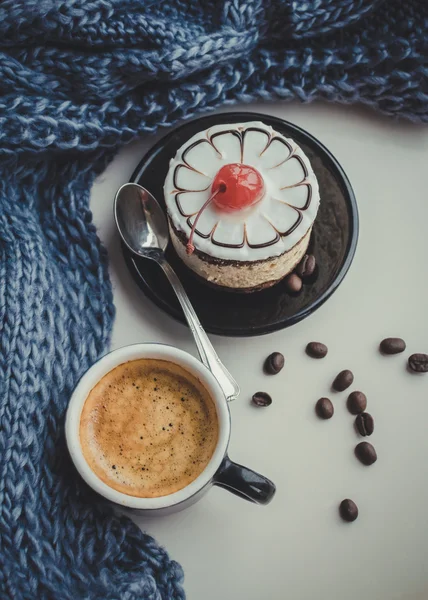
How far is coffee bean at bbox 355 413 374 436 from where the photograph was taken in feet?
3.46

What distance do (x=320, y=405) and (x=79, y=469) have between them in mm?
350

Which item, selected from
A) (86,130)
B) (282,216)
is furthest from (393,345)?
(86,130)

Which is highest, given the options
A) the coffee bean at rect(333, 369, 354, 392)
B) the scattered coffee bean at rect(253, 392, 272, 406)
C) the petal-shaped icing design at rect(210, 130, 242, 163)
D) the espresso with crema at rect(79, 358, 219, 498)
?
the petal-shaped icing design at rect(210, 130, 242, 163)

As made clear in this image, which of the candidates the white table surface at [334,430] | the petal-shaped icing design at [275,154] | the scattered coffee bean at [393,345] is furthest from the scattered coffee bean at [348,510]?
the petal-shaped icing design at [275,154]

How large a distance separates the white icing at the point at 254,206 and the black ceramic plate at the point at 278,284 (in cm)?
9

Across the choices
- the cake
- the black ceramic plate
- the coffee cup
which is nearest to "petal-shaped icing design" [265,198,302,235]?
the cake

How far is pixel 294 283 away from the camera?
1071 millimetres

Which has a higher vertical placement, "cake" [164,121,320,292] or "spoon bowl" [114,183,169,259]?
"cake" [164,121,320,292]

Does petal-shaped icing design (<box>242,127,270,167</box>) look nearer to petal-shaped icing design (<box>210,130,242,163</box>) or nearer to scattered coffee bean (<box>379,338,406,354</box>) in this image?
petal-shaped icing design (<box>210,130,242,163</box>)

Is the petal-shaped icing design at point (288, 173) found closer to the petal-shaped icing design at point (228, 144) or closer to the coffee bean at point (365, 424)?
the petal-shaped icing design at point (228, 144)

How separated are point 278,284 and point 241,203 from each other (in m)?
0.15

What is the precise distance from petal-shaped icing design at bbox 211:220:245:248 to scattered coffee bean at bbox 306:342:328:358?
19 cm

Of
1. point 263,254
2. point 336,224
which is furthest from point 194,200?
point 336,224

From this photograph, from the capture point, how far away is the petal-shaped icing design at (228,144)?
3.43 ft
